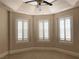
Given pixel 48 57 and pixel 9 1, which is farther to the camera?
pixel 48 57

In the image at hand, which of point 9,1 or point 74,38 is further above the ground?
point 9,1

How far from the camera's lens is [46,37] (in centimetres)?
762

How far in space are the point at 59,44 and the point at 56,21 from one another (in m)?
1.45

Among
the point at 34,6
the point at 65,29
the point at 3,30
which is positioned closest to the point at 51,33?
the point at 65,29

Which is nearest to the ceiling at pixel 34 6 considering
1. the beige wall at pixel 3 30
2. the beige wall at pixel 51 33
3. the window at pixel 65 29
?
the beige wall at pixel 51 33

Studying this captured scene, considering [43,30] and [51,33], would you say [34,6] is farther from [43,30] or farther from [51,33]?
[51,33]

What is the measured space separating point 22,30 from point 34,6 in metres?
1.70

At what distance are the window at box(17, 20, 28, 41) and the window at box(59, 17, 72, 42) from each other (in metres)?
2.20

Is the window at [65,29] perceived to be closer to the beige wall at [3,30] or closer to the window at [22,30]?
the window at [22,30]

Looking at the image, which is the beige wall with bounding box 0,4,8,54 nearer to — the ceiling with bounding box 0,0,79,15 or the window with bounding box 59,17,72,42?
the ceiling with bounding box 0,0,79,15

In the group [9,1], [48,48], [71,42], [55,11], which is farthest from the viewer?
[48,48]

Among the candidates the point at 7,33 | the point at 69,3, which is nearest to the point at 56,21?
the point at 69,3

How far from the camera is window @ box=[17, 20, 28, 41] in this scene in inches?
281

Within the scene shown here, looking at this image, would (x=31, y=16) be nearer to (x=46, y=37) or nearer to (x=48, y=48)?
(x=46, y=37)
